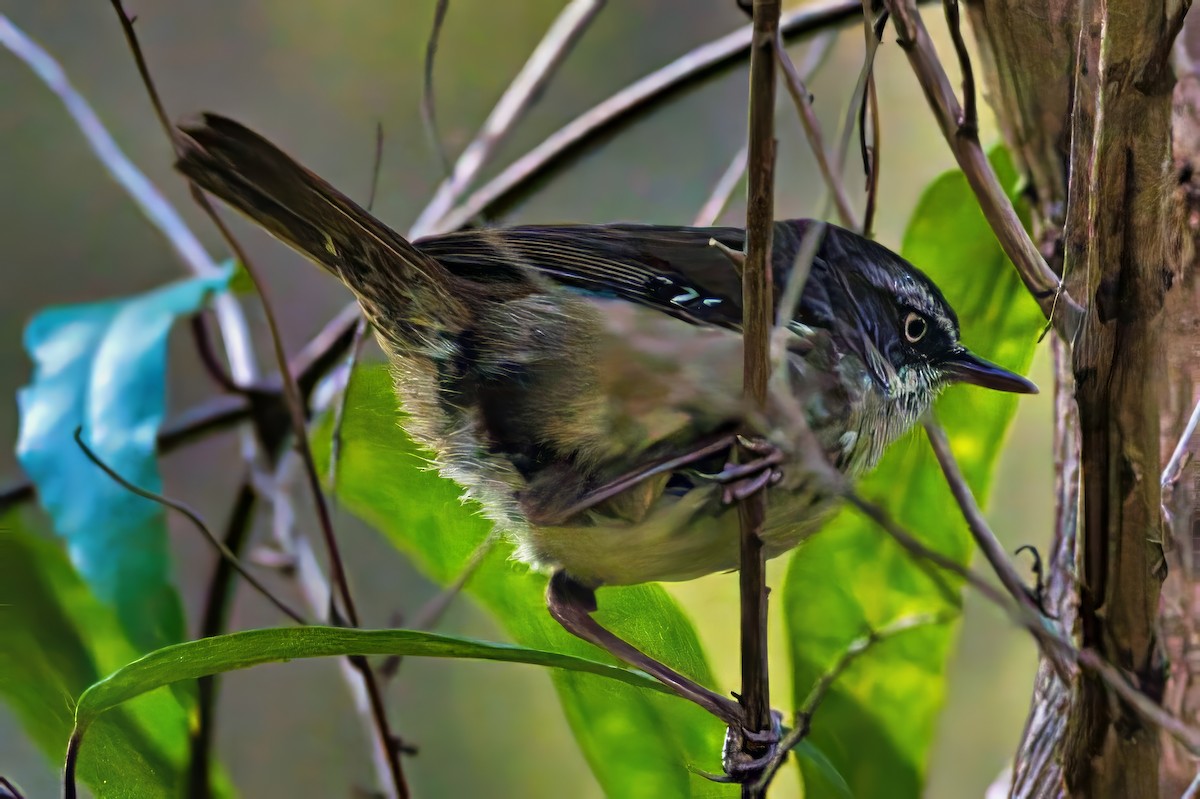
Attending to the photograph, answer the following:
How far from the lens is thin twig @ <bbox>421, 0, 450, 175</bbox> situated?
1.04 metres

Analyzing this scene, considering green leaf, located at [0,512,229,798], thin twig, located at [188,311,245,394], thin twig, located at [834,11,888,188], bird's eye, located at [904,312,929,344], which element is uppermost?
thin twig, located at [834,11,888,188]

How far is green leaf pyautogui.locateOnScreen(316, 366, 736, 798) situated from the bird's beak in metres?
0.32

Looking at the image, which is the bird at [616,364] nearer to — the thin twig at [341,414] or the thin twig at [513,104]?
the thin twig at [341,414]

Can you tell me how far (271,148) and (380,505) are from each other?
0.41m

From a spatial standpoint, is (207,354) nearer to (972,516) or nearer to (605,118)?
(605,118)

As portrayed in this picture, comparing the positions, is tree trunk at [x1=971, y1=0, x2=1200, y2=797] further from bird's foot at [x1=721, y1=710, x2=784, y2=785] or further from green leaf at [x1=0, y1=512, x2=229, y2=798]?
green leaf at [x1=0, y1=512, x2=229, y2=798]

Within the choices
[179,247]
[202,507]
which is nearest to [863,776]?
[202,507]

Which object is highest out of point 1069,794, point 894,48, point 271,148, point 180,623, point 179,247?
point 894,48

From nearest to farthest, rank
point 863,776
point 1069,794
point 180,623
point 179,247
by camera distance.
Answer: point 1069,794 → point 863,776 → point 180,623 → point 179,247

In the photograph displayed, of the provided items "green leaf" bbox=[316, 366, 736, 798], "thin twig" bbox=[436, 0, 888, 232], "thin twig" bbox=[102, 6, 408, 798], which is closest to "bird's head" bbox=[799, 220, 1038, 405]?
"green leaf" bbox=[316, 366, 736, 798]

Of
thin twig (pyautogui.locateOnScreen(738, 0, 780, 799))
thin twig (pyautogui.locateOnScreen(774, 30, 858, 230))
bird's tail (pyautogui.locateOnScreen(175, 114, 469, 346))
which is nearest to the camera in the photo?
thin twig (pyautogui.locateOnScreen(738, 0, 780, 799))

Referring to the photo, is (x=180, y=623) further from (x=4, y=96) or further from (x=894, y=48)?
(x=894, y=48)

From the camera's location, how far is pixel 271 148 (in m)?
0.76

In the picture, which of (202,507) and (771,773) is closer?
(771,773)
